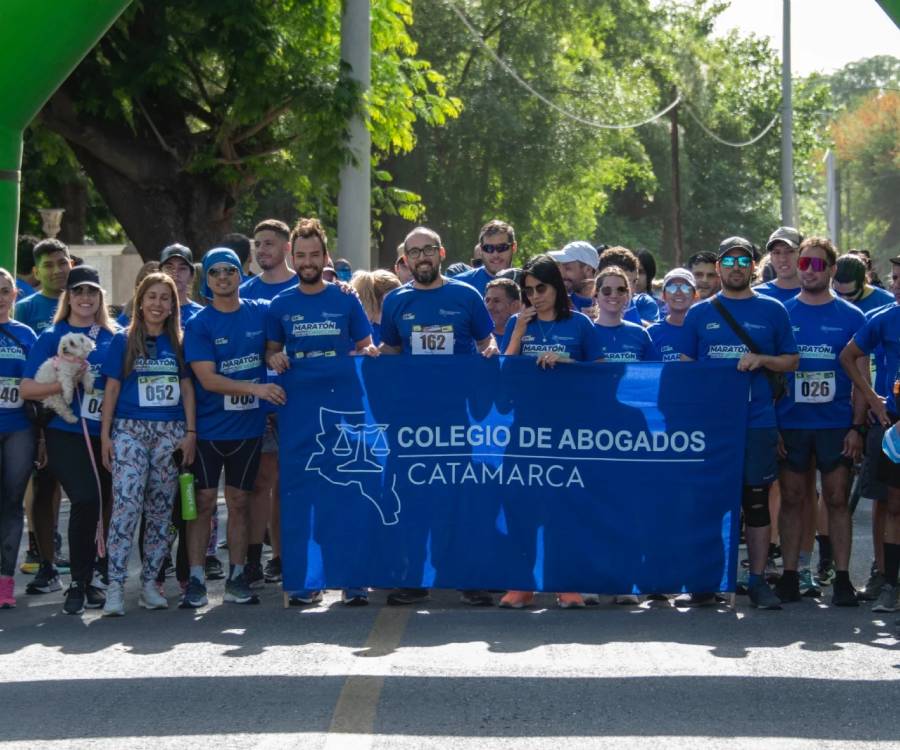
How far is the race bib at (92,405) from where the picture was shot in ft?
30.9

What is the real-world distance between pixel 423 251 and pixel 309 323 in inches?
30.3

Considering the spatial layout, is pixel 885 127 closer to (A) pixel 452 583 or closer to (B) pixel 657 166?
(B) pixel 657 166

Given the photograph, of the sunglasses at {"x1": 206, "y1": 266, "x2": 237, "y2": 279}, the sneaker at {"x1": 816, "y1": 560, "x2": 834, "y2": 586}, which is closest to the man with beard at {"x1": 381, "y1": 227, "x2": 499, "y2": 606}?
the sunglasses at {"x1": 206, "y1": 266, "x2": 237, "y2": 279}

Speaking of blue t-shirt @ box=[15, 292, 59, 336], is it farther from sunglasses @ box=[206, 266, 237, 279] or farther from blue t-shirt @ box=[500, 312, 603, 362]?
blue t-shirt @ box=[500, 312, 603, 362]

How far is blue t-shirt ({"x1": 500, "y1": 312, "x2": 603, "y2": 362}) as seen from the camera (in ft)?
30.1

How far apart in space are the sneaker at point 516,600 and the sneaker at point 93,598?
7.38 feet

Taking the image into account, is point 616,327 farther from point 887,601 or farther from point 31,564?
point 31,564

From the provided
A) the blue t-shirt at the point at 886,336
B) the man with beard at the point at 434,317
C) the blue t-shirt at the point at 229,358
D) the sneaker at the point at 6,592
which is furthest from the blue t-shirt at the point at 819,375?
the sneaker at the point at 6,592

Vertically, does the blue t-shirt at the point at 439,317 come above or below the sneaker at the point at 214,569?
above

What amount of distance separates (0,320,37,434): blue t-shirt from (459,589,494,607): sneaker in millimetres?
2692

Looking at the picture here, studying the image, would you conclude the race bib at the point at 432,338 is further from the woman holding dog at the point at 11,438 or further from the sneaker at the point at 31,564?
the sneaker at the point at 31,564

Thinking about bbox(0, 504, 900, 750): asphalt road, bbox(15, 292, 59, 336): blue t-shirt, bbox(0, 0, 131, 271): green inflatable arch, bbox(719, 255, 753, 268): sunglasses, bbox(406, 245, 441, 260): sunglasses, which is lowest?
bbox(0, 504, 900, 750): asphalt road

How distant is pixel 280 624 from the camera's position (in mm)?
8602

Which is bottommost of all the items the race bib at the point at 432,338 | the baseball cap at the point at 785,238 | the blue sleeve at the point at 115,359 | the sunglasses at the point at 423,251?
the blue sleeve at the point at 115,359
